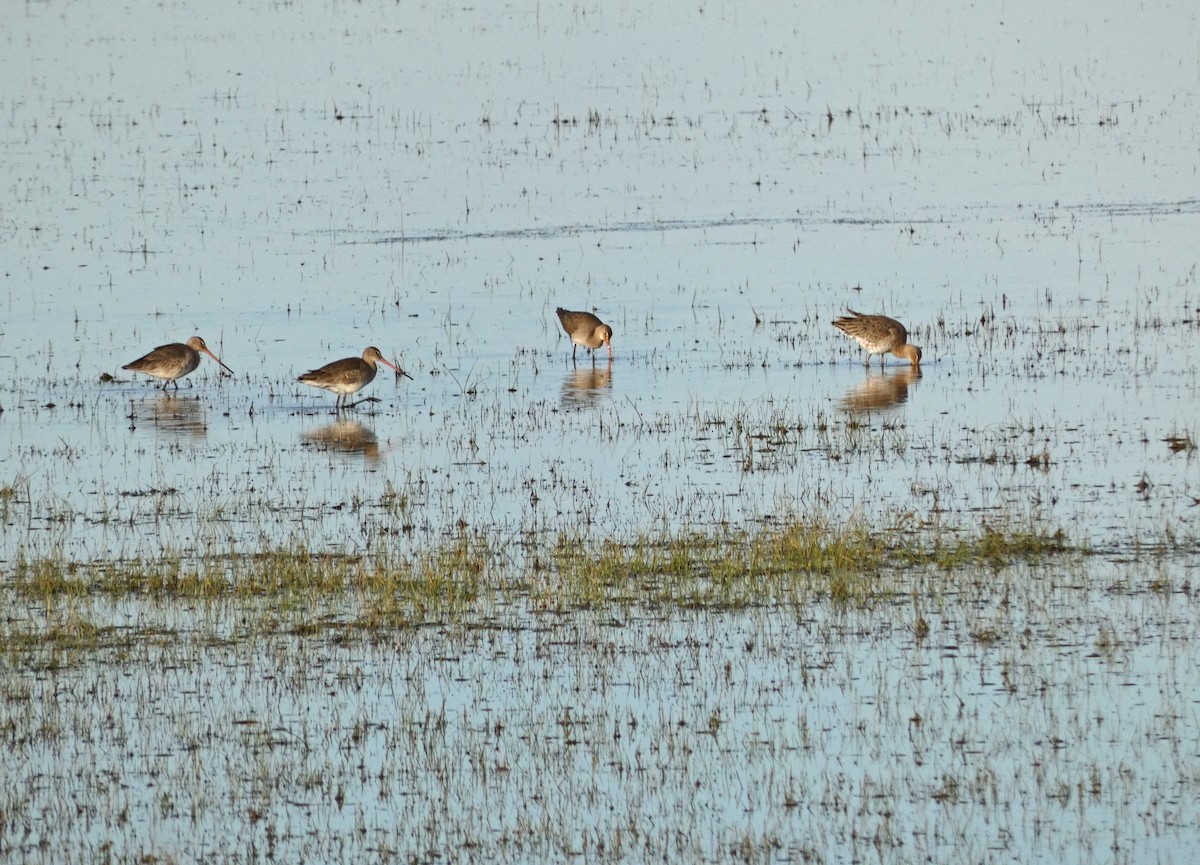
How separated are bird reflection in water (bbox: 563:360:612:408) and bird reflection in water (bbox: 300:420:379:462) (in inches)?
80.3

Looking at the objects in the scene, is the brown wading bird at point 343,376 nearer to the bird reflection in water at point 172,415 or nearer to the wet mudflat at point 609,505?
the wet mudflat at point 609,505

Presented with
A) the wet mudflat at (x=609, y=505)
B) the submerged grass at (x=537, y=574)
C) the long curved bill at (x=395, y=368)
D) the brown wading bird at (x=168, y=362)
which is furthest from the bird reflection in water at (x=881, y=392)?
the brown wading bird at (x=168, y=362)

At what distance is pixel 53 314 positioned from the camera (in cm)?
2316

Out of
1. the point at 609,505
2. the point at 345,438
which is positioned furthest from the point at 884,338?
the point at 609,505

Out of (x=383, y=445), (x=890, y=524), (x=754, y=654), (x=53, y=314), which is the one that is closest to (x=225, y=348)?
(x=53, y=314)

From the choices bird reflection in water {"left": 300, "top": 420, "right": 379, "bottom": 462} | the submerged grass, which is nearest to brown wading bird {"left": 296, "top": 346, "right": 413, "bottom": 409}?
bird reflection in water {"left": 300, "top": 420, "right": 379, "bottom": 462}

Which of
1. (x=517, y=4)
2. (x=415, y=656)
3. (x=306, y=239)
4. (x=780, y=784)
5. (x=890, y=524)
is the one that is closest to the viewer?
(x=780, y=784)

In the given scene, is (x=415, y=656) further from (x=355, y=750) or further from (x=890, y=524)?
(x=890, y=524)

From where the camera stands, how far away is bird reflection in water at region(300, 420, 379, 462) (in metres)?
15.8

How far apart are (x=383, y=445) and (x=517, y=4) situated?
46.4 meters

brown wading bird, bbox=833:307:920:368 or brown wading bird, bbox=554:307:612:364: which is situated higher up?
brown wading bird, bbox=554:307:612:364

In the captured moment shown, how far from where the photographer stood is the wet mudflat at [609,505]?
8.11m

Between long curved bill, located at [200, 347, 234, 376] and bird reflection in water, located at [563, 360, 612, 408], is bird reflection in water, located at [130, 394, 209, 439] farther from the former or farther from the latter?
bird reflection in water, located at [563, 360, 612, 408]

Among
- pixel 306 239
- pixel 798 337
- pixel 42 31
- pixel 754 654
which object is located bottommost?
pixel 754 654
